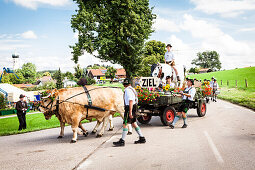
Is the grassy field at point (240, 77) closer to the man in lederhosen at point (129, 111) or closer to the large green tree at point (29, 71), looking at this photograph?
the man in lederhosen at point (129, 111)

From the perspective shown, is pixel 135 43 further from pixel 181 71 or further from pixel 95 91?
pixel 95 91

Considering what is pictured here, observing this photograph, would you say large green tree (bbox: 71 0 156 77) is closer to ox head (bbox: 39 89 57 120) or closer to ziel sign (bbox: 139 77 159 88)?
ziel sign (bbox: 139 77 159 88)

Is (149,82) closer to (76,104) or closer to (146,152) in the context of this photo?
(76,104)

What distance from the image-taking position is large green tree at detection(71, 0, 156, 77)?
23.4 m

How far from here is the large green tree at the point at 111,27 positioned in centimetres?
2342

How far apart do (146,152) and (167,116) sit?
12.8 ft

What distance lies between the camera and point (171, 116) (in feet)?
32.0

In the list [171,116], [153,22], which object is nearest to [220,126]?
[171,116]

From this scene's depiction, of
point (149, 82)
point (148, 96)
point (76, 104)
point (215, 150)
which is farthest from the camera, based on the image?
point (149, 82)

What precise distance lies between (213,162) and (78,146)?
3.76 metres

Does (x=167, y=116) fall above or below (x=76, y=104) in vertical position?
below

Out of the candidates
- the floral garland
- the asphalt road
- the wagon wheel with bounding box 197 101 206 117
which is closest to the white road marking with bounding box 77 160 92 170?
the asphalt road

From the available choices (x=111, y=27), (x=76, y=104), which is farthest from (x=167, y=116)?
(x=111, y=27)

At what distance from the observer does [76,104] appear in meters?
7.55
